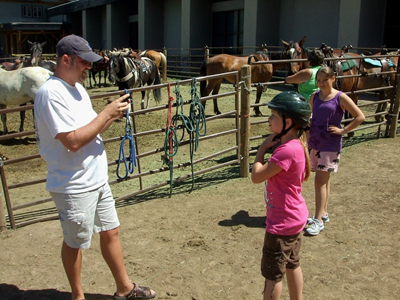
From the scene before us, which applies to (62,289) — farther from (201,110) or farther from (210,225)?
(201,110)

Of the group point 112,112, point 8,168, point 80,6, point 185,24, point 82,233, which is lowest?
point 8,168

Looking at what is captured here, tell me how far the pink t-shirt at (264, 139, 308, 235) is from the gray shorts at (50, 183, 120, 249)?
3.34 feet

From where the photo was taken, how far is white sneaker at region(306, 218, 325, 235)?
3.75m

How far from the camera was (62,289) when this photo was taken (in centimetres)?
299

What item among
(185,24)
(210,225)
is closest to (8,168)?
(210,225)

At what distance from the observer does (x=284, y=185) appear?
2375 mm

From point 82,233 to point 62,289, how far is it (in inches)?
31.2

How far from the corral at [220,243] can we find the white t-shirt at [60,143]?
3.18ft

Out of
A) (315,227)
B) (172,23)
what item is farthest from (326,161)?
(172,23)

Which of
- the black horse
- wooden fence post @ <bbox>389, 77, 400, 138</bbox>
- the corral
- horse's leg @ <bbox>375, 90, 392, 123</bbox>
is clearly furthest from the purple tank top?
the black horse

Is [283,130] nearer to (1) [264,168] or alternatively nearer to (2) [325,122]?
(1) [264,168]

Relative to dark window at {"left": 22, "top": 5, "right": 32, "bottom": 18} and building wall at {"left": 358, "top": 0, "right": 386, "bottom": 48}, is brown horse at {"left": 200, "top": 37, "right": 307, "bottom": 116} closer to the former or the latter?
building wall at {"left": 358, "top": 0, "right": 386, "bottom": 48}

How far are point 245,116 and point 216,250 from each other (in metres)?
2.23

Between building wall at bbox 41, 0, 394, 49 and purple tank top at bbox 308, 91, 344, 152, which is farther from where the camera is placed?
building wall at bbox 41, 0, 394, 49
